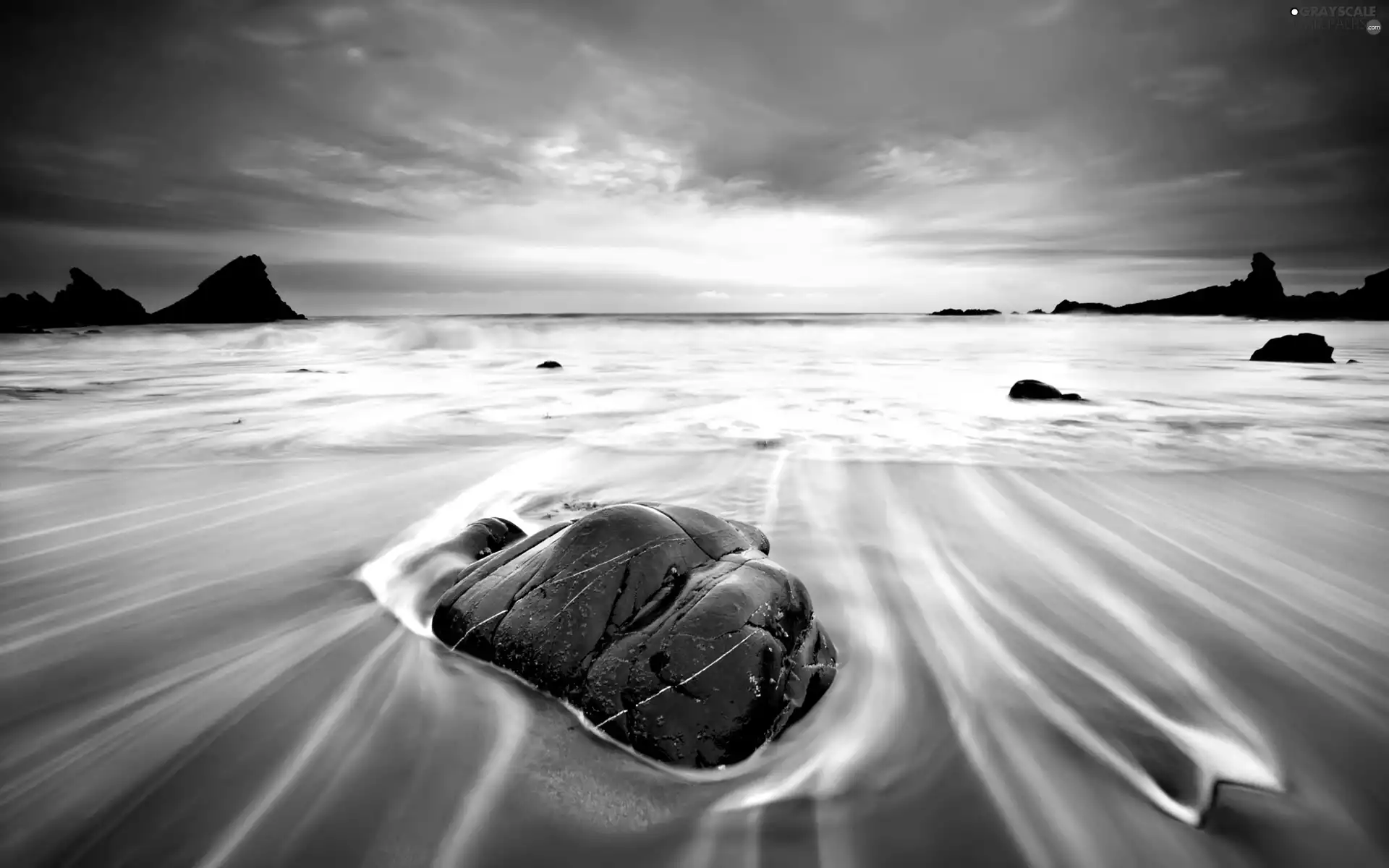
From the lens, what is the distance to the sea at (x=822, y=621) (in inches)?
69.7

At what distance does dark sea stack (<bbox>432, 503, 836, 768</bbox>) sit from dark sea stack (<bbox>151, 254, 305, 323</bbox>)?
71.1 meters

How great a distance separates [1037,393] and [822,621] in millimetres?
8274

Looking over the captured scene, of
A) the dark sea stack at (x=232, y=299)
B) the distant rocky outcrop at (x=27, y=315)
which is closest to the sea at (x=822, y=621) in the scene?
the distant rocky outcrop at (x=27, y=315)

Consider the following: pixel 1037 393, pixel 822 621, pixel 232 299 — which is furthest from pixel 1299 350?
pixel 232 299

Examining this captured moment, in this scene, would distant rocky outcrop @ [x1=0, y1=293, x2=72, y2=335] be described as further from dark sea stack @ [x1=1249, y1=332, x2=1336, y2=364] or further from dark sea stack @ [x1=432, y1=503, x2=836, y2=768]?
dark sea stack @ [x1=1249, y1=332, x2=1336, y2=364]

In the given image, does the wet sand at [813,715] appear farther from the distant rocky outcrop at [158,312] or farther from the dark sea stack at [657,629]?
the distant rocky outcrop at [158,312]

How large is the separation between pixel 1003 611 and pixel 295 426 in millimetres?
8031

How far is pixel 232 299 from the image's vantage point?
62.5 metres

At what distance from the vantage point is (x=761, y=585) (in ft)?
7.71

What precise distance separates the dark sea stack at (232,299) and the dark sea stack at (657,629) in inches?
2797

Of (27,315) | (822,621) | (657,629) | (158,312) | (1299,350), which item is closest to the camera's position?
(657,629)

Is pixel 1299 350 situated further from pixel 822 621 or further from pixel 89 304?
pixel 89 304

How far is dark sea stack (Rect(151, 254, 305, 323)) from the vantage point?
196ft

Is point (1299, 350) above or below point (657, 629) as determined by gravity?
above
